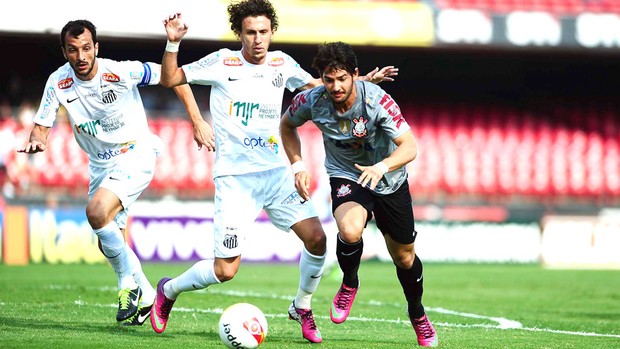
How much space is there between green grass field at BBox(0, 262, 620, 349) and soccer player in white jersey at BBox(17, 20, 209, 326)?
420 millimetres

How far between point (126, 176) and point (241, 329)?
2062mm

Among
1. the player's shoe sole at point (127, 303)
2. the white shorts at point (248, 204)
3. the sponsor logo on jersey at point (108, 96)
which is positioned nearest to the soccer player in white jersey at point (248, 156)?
the white shorts at point (248, 204)

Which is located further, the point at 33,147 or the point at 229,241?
the point at 33,147

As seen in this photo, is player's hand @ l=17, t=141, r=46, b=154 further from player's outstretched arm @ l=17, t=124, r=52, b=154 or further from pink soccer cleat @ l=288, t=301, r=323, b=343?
pink soccer cleat @ l=288, t=301, r=323, b=343

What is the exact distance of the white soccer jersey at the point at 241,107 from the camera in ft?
23.0

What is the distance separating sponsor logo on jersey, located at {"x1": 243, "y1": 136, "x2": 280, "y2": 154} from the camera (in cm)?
701

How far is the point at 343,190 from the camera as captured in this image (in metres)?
6.89

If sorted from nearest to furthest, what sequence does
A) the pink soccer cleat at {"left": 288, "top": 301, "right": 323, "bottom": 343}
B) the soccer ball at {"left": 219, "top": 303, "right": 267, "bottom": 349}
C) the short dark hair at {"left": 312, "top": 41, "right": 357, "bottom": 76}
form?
1. the soccer ball at {"left": 219, "top": 303, "right": 267, "bottom": 349}
2. the short dark hair at {"left": 312, "top": 41, "right": 357, "bottom": 76}
3. the pink soccer cleat at {"left": 288, "top": 301, "right": 323, "bottom": 343}

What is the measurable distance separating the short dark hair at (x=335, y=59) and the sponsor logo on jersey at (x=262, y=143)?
0.77 meters

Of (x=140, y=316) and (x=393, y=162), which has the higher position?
(x=393, y=162)

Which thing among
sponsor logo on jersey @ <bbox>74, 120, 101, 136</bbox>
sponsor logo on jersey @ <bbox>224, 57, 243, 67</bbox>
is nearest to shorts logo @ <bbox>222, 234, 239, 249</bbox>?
sponsor logo on jersey @ <bbox>224, 57, 243, 67</bbox>

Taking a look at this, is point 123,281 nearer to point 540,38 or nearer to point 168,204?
point 168,204

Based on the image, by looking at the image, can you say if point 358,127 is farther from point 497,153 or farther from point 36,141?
point 497,153

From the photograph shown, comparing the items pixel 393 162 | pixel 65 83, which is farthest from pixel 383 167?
A: pixel 65 83
